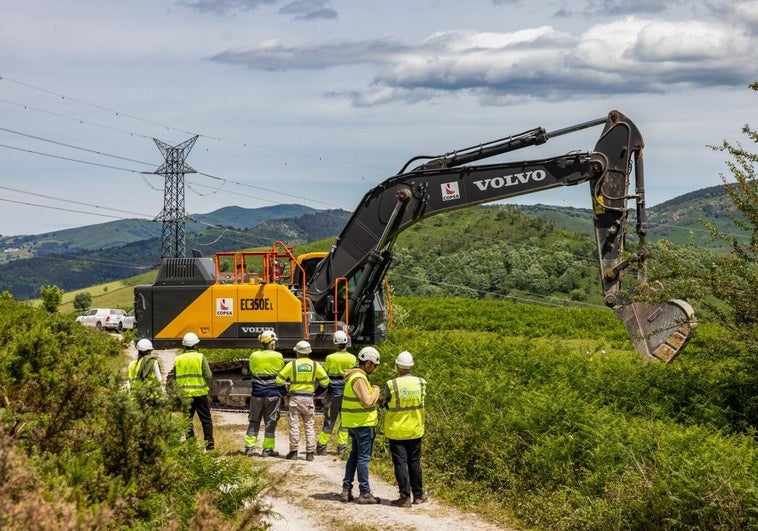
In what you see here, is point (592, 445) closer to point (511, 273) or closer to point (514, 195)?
point (514, 195)

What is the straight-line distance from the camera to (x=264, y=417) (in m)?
16.6

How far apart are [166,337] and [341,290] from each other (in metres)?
4.05

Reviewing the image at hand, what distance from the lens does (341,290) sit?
2175 centimetres

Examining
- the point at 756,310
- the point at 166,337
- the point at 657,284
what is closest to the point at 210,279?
the point at 166,337

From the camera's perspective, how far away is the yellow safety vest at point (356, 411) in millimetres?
13141

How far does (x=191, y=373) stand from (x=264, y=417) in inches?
59.6

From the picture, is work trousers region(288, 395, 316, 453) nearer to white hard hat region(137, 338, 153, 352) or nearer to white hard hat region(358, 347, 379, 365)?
white hard hat region(137, 338, 153, 352)

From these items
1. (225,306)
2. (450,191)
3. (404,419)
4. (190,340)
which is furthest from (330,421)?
(450,191)

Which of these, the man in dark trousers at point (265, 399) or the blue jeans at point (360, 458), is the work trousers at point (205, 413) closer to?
the man in dark trousers at point (265, 399)

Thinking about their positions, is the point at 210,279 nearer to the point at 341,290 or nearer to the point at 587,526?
the point at 341,290

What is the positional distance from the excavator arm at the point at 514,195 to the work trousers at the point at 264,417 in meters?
5.16

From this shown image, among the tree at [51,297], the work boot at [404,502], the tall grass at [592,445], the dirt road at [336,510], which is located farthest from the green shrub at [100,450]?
the tree at [51,297]

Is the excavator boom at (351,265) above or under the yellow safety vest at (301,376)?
above

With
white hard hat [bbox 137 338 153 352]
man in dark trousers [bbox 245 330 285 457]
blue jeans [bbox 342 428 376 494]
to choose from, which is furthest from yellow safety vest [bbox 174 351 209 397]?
blue jeans [bbox 342 428 376 494]
